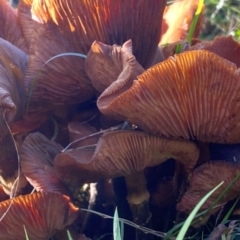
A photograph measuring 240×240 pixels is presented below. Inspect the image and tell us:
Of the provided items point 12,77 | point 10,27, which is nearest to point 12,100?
point 12,77

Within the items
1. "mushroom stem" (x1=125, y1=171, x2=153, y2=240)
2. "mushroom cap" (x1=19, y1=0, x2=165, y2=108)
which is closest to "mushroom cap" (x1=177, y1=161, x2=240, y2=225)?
"mushroom stem" (x1=125, y1=171, x2=153, y2=240)

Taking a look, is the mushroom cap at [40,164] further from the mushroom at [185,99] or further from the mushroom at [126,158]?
the mushroom at [185,99]

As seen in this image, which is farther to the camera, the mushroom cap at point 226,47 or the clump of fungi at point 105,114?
the mushroom cap at point 226,47

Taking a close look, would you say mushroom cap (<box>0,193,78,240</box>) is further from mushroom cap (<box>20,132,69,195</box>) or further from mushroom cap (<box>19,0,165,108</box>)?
mushroom cap (<box>19,0,165,108</box>)

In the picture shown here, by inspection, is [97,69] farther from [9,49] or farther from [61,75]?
[9,49]

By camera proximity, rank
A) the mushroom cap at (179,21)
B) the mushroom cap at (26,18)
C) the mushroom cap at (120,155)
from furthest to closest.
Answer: the mushroom cap at (179,21)
the mushroom cap at (26,18)
the mushroom cap at (120,155)

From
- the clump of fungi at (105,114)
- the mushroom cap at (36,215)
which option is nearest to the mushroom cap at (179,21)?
the clump of fungi at (105,114)

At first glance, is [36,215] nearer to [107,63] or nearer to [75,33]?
[107,63]
